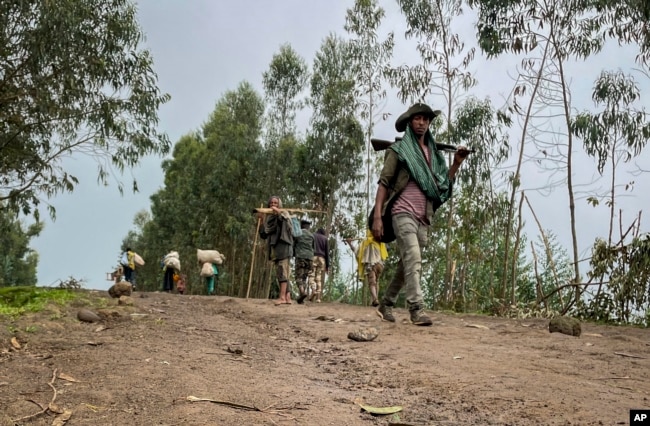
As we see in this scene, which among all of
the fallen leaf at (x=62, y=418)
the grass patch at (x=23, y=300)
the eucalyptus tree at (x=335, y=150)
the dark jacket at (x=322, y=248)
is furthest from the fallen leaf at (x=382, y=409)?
the eucalyptus tree at (x=335, y=150)

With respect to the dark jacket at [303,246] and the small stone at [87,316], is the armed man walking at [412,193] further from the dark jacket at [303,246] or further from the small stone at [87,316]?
the dark jacket at [303,246]

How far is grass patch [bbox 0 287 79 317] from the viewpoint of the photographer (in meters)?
6.84

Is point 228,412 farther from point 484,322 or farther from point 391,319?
point 484,322

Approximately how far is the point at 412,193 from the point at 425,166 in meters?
0.29

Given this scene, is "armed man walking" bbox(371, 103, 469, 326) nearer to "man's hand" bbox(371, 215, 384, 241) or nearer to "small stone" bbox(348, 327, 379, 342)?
"man's hand" bbox(371, 215, 384, 241)

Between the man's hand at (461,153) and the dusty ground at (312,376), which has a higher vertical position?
the man's hand at (461,153)

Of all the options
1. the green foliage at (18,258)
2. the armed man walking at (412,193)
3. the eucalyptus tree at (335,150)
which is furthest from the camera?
the green foliage at (18,258)

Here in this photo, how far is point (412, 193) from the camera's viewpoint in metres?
6.44

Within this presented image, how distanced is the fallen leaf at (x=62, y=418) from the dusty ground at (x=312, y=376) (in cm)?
2

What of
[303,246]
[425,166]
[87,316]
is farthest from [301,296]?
[425,166]

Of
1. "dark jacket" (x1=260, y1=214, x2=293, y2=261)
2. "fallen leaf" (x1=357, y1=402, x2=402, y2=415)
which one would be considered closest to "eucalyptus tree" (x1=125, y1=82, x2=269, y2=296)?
"dark jacket" (x1=260, y1=214, x2=293, y2=261)

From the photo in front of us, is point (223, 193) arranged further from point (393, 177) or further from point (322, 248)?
point (393, 177)

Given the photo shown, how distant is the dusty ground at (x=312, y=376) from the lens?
312 cm

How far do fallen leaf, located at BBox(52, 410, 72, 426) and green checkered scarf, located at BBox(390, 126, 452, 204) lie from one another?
3.98 metres
